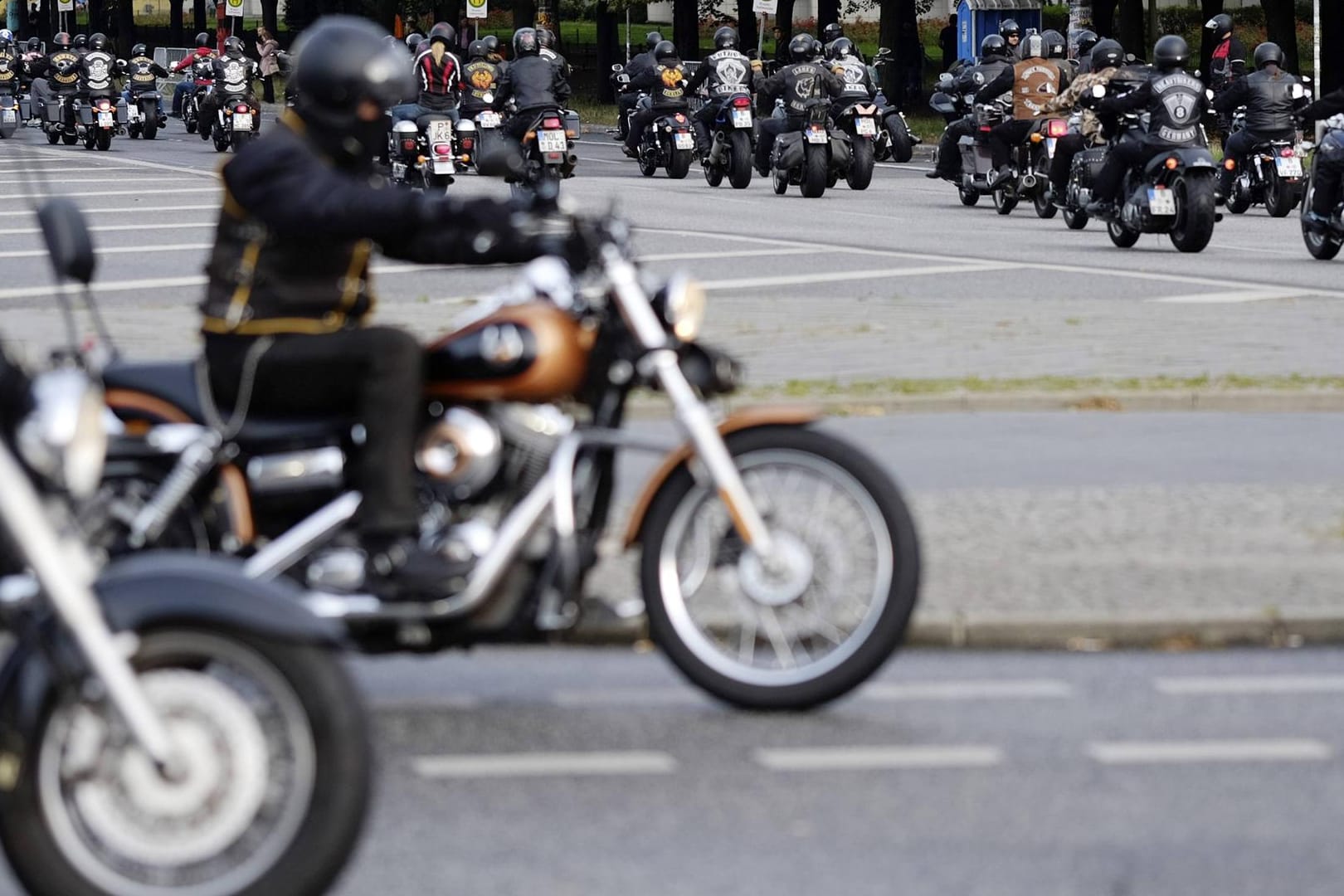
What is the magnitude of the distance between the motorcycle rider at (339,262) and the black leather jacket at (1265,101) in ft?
64.8

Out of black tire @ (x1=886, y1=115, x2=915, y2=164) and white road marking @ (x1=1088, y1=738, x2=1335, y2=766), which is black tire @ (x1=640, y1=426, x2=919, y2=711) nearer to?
white road marking @ (x1=1088, y1=738, x2=1335, y2=766)

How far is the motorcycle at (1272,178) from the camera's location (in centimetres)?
2511

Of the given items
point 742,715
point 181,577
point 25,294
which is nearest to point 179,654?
point 181,577

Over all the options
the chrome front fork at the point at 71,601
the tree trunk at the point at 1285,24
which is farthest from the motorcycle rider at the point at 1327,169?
the tree trunk at the point at 1285,24

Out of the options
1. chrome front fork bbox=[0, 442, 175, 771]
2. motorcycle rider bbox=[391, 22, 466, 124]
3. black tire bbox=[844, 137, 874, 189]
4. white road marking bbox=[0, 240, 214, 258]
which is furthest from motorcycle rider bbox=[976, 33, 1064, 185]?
chrome front fork bbox=[0, 442, 175, 771]

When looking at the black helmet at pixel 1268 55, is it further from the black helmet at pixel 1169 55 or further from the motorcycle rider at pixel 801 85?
the black helmet at pixel 1169 55

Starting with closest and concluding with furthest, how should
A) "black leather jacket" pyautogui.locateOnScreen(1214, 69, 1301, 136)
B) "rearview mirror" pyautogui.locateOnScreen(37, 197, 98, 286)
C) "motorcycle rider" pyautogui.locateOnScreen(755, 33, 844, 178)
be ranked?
"rearview mirror" pyautogui.locateOnScreen(37, 197, 98, 286) → "black leather jacket" pyautogui.locateOnScreen(1214, 69, 1301, 136) → "motorcycle rider" pyautogui.locateOnScreen(755, 33, 844, 178)

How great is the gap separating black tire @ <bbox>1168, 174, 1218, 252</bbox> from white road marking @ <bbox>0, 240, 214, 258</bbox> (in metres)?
7.37

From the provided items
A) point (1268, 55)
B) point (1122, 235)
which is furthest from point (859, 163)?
point (1122, 235)

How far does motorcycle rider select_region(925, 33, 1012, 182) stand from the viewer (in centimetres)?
2709

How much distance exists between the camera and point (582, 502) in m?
5.89

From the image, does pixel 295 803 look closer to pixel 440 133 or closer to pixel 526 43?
pixel 526 43

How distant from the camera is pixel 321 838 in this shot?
421cm

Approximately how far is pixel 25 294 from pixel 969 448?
809 cm
